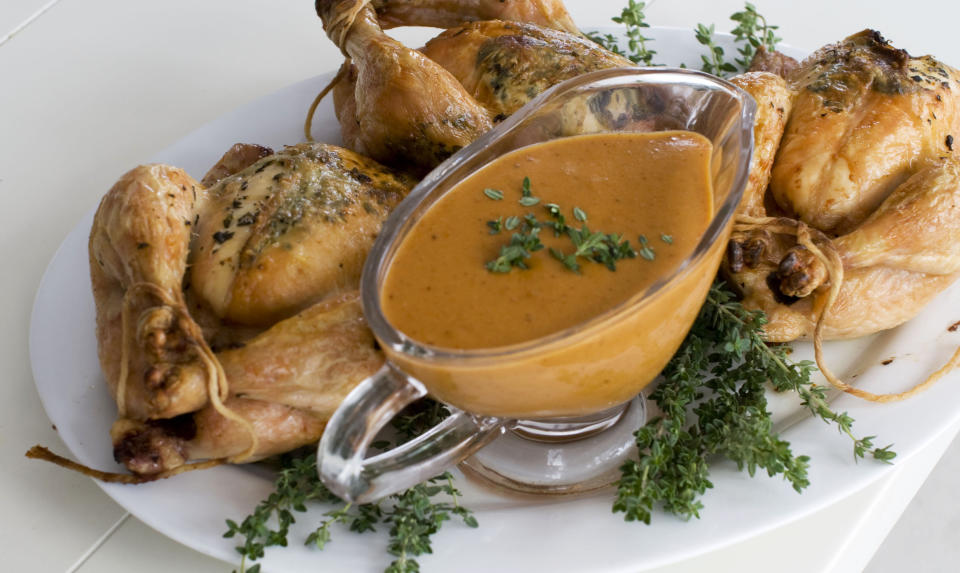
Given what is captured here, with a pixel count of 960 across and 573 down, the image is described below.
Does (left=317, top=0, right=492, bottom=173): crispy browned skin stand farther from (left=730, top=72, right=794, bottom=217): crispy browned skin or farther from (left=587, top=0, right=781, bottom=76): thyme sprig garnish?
(left=587, top=0, right=781, bottom=76): thyme sprig garnish

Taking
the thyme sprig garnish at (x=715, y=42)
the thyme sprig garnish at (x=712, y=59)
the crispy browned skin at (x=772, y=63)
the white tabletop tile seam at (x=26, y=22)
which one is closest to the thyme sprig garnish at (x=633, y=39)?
Answer: the thyme sprig garnish at (x=715, y=42)

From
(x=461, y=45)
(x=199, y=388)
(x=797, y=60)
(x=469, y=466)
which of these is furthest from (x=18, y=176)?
(x=797, y=60)

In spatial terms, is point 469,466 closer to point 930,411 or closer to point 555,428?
point 555,428

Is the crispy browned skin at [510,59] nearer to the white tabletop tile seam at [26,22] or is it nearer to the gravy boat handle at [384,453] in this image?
the gravy boat handle at [384,453]

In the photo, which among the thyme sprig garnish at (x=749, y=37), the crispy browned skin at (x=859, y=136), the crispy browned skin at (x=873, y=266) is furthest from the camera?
the thyme sprig garnish at (x=749, y=37)

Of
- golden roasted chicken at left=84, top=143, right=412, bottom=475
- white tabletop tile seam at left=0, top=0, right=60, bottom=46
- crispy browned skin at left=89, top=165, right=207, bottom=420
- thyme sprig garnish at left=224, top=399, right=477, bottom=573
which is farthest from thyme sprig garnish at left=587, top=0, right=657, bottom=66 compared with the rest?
white tabletop tile seam at left=0, top=0, right=60, bottom=46
